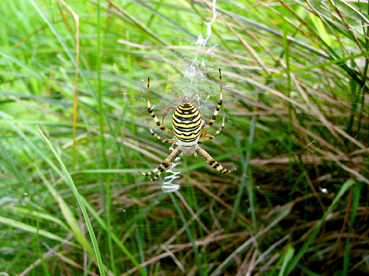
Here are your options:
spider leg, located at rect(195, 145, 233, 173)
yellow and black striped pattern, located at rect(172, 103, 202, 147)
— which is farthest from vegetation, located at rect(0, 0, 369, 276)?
yellow and black striped pattern, located at rect(172, 103, 202, 147)

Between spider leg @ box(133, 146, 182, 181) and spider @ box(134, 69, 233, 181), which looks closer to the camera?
spider @ box(134, 69, 233, 181)

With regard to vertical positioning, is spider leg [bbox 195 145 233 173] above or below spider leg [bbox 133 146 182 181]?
above

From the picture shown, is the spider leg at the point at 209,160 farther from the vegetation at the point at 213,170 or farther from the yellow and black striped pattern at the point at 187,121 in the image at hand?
the yellow and black striped pattern at the point at 187,121

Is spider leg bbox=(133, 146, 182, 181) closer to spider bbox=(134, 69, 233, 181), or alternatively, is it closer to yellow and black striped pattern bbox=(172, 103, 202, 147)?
spider bbox=(134, 69, 233, 181)

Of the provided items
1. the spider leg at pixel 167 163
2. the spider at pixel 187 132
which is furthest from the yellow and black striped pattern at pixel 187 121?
the spider leg at pixel 167 163

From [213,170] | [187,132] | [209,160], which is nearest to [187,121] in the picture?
[187,132]

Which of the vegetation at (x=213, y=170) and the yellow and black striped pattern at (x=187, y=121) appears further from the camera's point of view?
the vegetation at (x=213, y=170)

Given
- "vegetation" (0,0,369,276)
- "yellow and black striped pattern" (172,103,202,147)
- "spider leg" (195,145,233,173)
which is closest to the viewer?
"yellow and black striped pattern" (172,103,202,147)

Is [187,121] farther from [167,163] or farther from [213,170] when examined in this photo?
[213,170]
